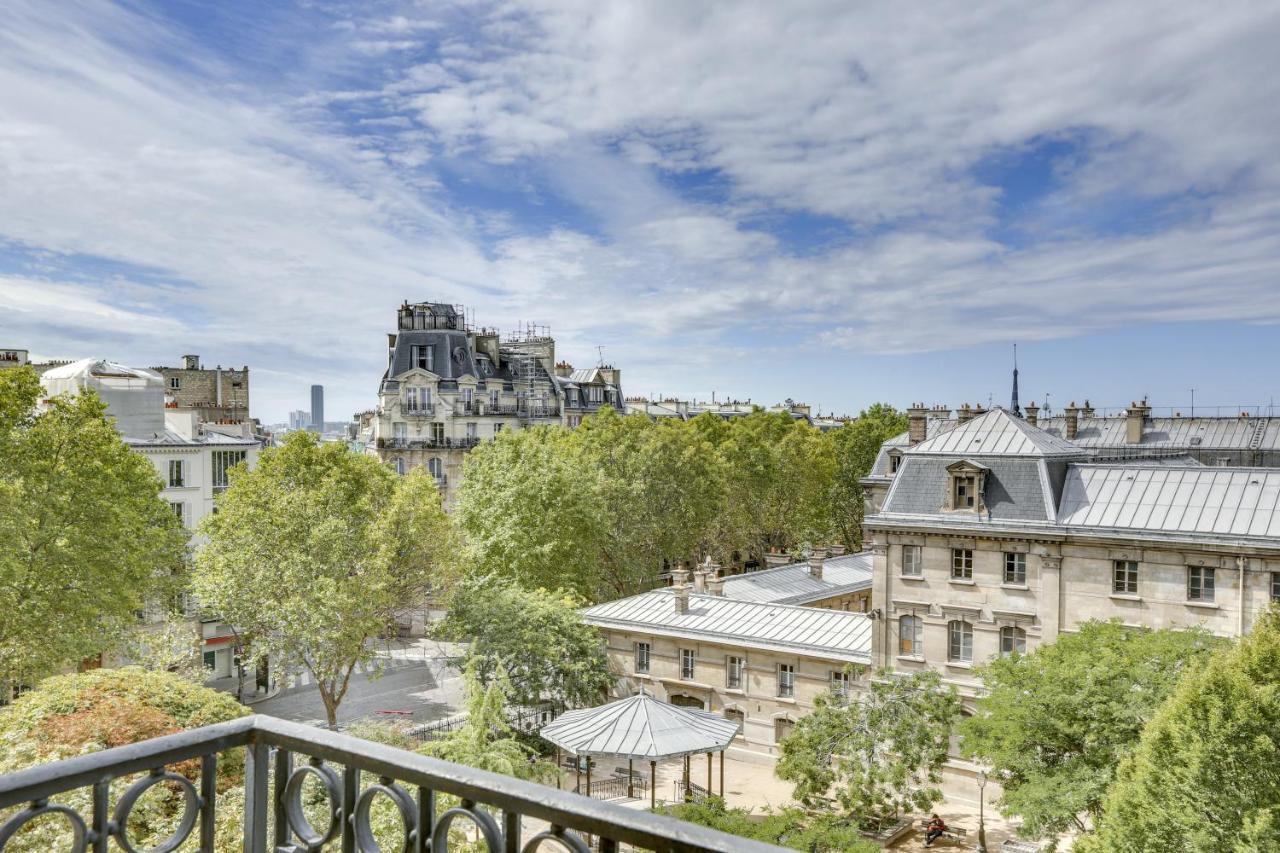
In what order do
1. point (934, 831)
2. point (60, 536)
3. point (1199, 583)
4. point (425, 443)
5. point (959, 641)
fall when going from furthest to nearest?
1. point (425, 443)
2. point (959, 641)
3. point (1199, 583)
4. point (60, 536)
5. point (934, 831)

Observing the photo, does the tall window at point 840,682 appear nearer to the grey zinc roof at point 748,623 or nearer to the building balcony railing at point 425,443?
the grey zinc roof at point 748,623

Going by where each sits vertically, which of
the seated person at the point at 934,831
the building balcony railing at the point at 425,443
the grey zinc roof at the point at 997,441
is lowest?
the seated person at the point at 934,831

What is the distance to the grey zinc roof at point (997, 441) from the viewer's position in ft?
93.6

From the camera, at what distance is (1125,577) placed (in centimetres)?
2592

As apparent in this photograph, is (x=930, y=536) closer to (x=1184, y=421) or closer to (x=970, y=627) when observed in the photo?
(x=970, y=627)

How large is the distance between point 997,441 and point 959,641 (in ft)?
21.5

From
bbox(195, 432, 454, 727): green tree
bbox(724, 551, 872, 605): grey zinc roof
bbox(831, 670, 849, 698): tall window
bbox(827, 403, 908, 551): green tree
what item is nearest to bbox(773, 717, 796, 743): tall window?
bbox(831, 670, 849, 698): tall window

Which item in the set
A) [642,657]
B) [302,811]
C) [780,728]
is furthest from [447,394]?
[302,811]

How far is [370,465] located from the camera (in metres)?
32.5

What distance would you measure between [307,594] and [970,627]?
20.6 meters

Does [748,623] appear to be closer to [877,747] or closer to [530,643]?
[530,643]

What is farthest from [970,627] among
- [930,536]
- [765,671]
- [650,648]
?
[650,648]

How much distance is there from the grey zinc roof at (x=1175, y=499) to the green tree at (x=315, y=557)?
20.7 meters

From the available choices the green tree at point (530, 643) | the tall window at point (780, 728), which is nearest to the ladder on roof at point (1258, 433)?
the tall window at point (780, 728)
